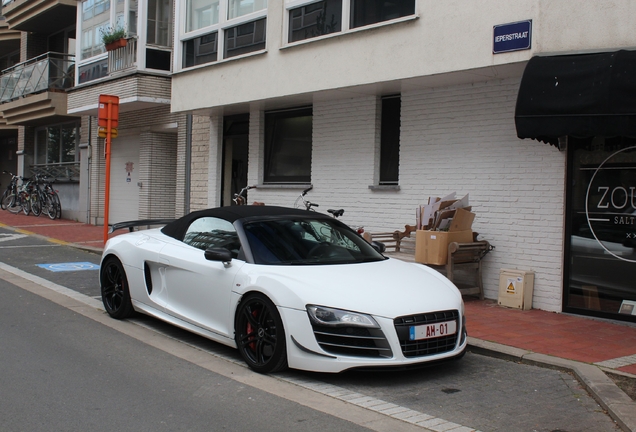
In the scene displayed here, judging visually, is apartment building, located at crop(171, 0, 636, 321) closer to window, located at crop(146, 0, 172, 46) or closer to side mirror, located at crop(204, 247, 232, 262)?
window, located at crop(146, 0, 172, 46)

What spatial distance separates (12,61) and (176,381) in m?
28.4

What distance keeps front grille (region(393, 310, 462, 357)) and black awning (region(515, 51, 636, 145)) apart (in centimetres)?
294

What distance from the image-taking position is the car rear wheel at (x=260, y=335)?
5625 mm

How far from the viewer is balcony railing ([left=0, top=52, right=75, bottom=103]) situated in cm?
2153

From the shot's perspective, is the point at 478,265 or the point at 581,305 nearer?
the point at 581,305

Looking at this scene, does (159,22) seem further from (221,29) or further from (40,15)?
(40,15)

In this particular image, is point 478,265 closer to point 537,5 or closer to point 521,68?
point 521,68

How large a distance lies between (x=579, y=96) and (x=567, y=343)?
2.70m

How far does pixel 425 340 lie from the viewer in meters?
5.57

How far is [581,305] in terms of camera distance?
8.63 metres

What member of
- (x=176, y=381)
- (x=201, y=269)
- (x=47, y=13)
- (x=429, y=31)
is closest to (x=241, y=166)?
(x=429, y=31)

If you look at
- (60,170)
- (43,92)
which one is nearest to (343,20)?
(43,92)

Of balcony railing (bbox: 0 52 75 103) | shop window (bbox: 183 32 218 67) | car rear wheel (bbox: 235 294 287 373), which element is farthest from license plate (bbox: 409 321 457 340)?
balcony railing (bbox: 0 52 75 103)

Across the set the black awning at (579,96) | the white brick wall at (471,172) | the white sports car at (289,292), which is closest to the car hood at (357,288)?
the white sports car at (289,292)
